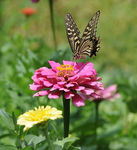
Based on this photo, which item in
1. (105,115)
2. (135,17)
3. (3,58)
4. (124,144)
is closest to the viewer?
(124,144)

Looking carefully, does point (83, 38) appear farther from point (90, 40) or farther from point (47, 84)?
point (47, 84)

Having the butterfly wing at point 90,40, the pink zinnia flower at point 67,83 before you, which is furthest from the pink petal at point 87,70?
the butterfly wing at point 90,40

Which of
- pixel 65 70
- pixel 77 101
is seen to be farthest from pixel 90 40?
pixel 77 101

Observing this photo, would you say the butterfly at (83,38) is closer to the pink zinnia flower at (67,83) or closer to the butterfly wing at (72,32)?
the butterfly wing at (72,32)

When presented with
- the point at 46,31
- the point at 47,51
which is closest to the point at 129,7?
the point at 46,31

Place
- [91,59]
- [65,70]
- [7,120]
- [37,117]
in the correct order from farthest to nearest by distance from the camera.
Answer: [91,59]
[65,70]
[7,120]
[37,117]

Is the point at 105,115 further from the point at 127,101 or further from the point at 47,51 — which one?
the point at 47,51

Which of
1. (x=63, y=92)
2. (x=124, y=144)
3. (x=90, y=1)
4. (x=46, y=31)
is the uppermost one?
(x=90, y=1)
